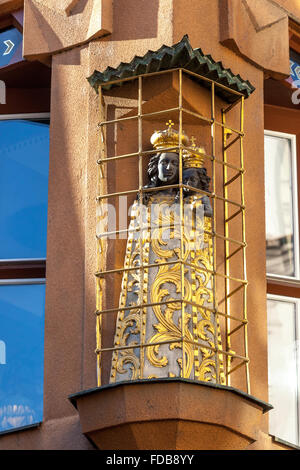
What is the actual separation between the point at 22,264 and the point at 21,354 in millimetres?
660

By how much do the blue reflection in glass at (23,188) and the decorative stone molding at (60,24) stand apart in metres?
0.67

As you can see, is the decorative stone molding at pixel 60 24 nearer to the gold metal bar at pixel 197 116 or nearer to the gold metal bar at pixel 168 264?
the gold metal bar at pixel 197 116

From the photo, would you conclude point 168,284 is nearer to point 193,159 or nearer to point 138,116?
point 193,159

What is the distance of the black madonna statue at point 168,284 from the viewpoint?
1082 centimetres

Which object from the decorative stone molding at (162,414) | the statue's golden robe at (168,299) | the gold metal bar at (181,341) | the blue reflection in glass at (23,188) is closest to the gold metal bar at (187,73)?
the statue's golden robe at (168,299)

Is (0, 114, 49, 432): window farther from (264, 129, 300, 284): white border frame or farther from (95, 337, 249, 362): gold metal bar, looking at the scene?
(264, 129, 300, 284): white border frame

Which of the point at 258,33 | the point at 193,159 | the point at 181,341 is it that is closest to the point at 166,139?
the point at 193,159

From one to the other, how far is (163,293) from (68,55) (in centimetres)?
201

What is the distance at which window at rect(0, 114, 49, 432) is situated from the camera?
1180 cm

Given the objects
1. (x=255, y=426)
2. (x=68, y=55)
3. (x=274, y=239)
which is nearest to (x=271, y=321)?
(x=274, y=239)

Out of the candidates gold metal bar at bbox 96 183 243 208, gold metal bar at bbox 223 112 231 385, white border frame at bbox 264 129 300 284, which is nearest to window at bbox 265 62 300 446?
white border frame at bbox 264 129 300 284

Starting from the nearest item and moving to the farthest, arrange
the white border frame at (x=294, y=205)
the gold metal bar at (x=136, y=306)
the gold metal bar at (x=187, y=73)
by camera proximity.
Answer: the gold metal bar at (x=136, y=306), the gold metal bar at (x=187, y=73), the white border frame at (x=294, y=205)

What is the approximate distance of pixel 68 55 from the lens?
1211cm

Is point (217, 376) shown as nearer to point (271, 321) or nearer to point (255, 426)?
point (255, 426)
